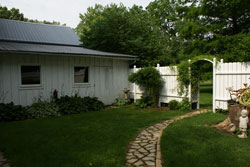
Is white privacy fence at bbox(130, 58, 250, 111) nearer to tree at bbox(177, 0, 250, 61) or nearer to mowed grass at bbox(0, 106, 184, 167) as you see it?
mowed grass at bbox(0, 106, 184, 167)

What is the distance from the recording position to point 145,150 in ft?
13.0

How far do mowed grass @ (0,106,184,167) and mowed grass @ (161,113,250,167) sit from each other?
0.91 metres

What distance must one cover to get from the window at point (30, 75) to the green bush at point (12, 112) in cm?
116

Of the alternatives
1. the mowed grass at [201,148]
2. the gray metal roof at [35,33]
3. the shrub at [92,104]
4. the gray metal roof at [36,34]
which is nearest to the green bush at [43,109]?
the shrub at [92,104]

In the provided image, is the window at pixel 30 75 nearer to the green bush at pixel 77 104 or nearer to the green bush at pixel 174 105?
the green bush at pixel 77 104

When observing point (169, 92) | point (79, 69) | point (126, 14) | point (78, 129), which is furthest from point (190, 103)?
point (126, 14)

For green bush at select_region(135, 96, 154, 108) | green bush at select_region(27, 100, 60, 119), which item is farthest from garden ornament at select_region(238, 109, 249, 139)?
green bush at select_region(27, 100, 60, 119)

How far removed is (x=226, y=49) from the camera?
14.6 m

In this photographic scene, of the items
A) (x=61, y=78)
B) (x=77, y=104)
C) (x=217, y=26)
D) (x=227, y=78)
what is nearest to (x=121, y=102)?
(x=77, y=104)

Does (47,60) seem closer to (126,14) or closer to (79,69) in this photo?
(79,69)

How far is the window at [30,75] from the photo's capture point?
8.16 meters

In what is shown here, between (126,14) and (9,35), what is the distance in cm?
954

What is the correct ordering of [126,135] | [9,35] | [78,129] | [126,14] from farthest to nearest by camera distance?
[126,14]
[9,35]
[78,129]
[126,135]

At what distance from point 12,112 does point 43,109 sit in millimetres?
1129
